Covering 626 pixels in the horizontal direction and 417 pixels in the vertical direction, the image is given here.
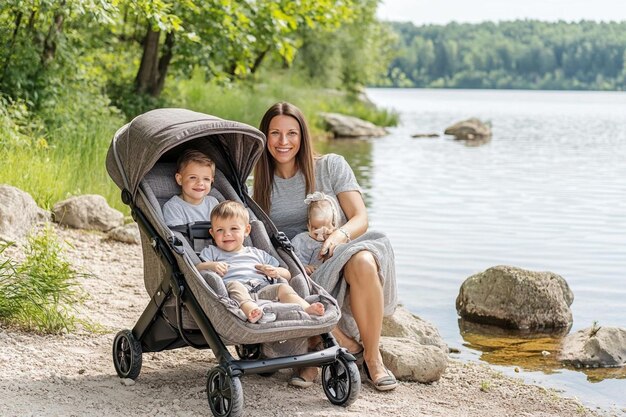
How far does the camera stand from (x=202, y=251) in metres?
5.59

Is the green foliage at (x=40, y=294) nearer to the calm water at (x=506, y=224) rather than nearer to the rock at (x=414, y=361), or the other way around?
the rock at (x=414, y=361)

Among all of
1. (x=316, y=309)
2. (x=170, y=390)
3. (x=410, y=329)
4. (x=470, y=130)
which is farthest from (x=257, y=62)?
(x=316, y=309)

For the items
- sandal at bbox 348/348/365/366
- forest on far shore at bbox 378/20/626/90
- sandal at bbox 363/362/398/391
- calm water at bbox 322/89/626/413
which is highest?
forest on far shore at bbox 378/20/626/90

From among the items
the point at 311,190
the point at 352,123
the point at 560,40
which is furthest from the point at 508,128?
the point at 560,40

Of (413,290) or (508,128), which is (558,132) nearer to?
(508,128)

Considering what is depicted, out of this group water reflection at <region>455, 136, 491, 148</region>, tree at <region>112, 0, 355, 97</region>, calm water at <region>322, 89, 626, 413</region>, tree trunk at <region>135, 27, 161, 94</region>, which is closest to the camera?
calm water at <region>322, 89, 626, 413</region>

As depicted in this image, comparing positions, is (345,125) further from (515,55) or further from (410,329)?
(515,55)

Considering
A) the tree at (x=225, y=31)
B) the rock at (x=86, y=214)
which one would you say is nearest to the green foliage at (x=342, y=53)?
the tree at (x=225, y=31)

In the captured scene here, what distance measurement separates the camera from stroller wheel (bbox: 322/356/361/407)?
5.25 m

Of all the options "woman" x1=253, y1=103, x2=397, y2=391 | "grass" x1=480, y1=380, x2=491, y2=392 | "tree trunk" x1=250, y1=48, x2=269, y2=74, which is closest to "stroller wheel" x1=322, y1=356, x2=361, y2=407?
"woman" x1=253, y1=103, x2=397, y2=391

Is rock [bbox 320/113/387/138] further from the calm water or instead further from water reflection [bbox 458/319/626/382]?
water reflection [bbox 458/319/626/382]

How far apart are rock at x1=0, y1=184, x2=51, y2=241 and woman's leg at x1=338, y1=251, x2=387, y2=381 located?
353 centimetres

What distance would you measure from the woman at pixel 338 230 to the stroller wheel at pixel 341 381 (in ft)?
0.92

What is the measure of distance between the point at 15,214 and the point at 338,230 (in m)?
3.59
